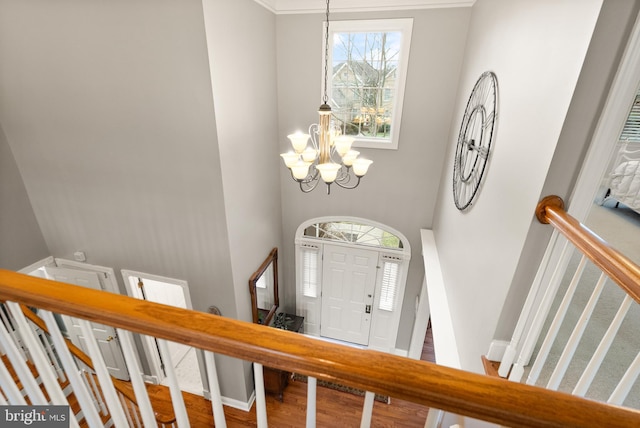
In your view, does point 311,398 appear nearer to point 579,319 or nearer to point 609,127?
point 579,319

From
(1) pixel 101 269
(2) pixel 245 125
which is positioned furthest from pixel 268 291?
(2) pixel 245 125

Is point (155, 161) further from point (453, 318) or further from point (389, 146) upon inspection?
point (453, 318)

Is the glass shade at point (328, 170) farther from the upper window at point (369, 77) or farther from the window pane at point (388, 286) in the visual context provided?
the window pane at point (388, 286)

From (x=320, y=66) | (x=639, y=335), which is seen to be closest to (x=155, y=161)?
(x=320, y=66)

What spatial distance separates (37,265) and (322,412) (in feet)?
13.7

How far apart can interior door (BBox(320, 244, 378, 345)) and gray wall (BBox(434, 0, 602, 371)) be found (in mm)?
2406

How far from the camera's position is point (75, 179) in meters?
3.49

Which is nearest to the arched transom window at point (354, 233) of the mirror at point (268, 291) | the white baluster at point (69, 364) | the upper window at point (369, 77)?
the mirror at point (268, 291)

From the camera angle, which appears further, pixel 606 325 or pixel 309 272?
pixel 309 272

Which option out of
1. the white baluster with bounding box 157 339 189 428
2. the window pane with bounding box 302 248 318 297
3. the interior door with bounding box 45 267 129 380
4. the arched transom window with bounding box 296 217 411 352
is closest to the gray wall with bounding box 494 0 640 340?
the white baluster with bounding box 157 339 189 428

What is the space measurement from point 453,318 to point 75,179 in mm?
4301

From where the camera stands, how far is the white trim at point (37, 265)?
3.79 m

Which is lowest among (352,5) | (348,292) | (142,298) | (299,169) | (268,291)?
(348,292)

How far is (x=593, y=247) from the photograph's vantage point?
1.07 m
